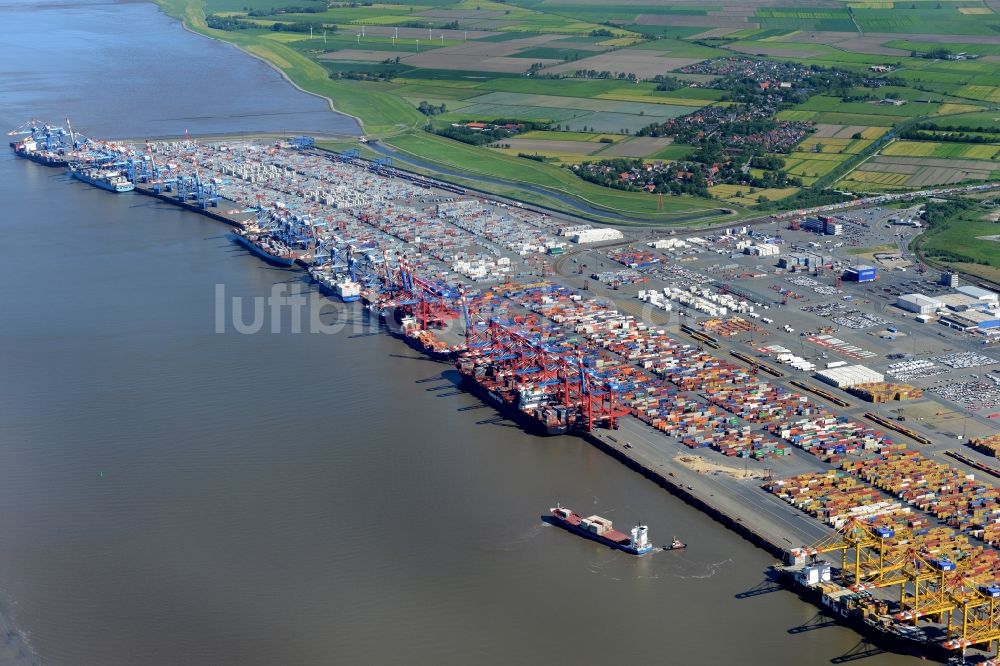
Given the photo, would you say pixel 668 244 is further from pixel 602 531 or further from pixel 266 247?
pixel 602 531

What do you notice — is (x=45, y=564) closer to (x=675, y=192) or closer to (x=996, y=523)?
(x=996, y=523)

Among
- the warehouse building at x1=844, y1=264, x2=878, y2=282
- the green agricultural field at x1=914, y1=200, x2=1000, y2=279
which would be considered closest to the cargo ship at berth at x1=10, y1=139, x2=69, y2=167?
the warehouse building at x1=844, y1=264, x2=878, y2=282

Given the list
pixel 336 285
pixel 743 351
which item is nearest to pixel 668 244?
pixel 743 351

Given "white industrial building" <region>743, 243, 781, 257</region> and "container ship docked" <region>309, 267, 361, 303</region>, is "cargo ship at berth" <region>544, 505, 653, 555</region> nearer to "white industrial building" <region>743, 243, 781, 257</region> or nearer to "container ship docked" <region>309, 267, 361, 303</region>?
"container ship docked" <region>309, 267, 361, 303</region>

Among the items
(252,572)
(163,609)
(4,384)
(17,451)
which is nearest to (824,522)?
(252,572)

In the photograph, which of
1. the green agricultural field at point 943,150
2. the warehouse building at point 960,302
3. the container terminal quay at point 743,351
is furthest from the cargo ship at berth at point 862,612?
the green agricultural field at point 943,150

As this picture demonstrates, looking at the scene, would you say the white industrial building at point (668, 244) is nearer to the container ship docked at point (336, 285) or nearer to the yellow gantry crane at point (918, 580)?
the container ship docked at point (336, 285)

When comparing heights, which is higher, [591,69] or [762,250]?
[591,69]
